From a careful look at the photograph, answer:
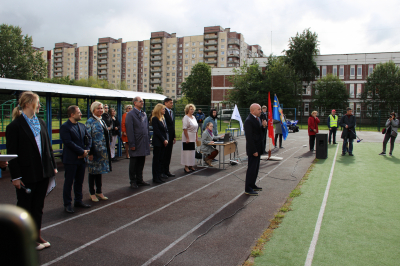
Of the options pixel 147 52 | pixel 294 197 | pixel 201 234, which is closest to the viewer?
pixel 201 234

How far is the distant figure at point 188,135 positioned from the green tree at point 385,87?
1858 inches

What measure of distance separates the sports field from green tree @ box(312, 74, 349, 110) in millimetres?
44705

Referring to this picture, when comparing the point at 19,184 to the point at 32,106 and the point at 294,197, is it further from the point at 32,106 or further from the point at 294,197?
the point at 294,197

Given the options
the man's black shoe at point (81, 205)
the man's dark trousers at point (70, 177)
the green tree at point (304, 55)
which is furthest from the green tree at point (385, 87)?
the man's dark trousers at point (70, 177)

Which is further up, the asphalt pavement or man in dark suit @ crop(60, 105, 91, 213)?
man in dark suit @ crop(60, 105, 91, 213)

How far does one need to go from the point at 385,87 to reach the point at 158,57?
272ft

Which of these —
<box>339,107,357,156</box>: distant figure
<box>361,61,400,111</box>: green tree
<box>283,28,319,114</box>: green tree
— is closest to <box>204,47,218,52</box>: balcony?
<box>283,28,319,114</box>: green tree

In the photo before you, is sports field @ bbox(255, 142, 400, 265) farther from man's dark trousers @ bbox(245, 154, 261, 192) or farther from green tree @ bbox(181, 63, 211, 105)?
green tree @ bbox(181, 63, 211, 105)

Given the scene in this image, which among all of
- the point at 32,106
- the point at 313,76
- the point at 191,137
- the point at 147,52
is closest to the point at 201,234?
the point at 32,106

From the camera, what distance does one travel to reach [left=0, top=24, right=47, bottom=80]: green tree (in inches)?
2116

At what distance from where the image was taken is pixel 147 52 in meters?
118

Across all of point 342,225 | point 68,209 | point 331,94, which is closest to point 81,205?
point 68,209

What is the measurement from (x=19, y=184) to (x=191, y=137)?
19.2 feet

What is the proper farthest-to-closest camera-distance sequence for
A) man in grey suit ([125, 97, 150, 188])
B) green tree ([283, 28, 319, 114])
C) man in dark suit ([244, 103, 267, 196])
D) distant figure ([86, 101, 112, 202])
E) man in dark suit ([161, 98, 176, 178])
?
1. green tree ([283, 28, 319, 114])
2. man in dark suit ([161, 98, 176, 178])
3. man in grey suit ([125, 97, 150, 188])
4. man in dark suit ([244, 103, 267, 196])
5. distant figure ([86, 101, 112, 202])
